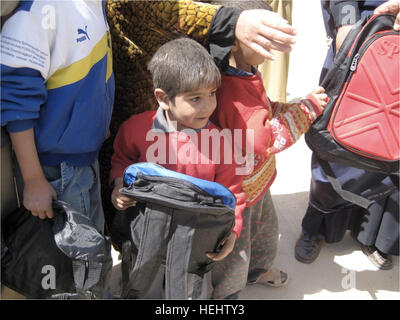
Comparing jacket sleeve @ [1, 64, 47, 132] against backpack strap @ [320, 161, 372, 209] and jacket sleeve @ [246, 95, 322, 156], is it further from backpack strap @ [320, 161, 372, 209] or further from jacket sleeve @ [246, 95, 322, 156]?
backpack strap @ [320, 161, 372, 209]

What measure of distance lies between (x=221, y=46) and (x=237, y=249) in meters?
0.85

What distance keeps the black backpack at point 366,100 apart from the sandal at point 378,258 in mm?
938

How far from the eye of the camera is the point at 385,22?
1.46 meters

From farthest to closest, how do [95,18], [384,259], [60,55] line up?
[384,259] → [95,18] → [60,55]

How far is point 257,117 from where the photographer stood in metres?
1.29

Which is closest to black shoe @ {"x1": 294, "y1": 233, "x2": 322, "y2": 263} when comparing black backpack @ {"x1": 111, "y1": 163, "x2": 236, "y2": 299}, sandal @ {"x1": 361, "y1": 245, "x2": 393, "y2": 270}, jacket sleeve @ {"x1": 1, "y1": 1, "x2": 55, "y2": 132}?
sandal @ {"x1": 361, "y1": 245, "x2": 393, "y2": 270}

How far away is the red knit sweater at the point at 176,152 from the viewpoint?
1.27m

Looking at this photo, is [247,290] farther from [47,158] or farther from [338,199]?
[47,158]

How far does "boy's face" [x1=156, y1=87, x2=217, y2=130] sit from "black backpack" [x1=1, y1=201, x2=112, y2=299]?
1.58ft

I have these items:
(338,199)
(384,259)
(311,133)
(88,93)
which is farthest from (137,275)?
(384,259)

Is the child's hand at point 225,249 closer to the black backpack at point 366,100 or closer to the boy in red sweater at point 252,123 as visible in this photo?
the boy in red sweater at point 252,123

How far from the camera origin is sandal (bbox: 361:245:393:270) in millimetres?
2227

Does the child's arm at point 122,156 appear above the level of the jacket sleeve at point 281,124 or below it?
below
